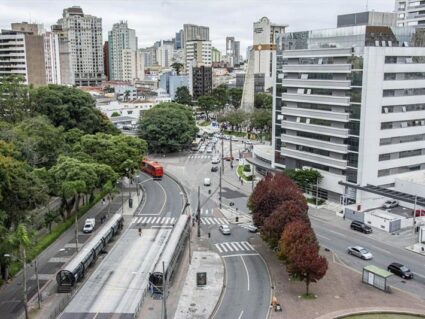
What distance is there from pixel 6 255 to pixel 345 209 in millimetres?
47912

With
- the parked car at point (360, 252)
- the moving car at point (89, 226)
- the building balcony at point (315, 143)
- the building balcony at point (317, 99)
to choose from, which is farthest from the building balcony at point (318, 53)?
the moving car at point (89, 226)

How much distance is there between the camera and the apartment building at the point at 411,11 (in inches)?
5591

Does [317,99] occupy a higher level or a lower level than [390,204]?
higher

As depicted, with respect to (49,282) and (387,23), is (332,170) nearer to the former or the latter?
(387,23)

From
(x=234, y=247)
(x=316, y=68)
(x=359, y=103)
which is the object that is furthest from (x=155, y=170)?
(x=359, y=103)

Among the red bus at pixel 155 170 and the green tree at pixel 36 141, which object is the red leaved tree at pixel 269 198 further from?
the red bus at pixel 155 170

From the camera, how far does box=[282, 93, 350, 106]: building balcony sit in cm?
7512

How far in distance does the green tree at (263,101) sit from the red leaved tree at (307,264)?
12910cm

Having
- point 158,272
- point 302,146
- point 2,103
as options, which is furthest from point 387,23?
point 2,103

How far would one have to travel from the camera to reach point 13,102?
95125mm

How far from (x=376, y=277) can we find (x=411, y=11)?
119977mm

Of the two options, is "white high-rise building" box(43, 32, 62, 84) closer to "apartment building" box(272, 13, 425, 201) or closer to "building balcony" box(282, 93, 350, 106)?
"building balcony" box(282, 93, 350, 106)

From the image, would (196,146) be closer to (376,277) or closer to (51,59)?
(376,277)

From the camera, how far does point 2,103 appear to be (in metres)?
94.8
